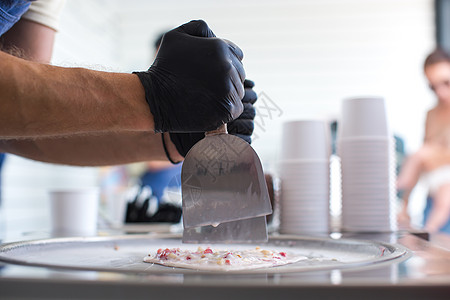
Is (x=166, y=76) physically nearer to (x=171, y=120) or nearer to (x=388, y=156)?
(x=171, y=120)

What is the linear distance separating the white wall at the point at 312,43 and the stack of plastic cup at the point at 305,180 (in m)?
4.43

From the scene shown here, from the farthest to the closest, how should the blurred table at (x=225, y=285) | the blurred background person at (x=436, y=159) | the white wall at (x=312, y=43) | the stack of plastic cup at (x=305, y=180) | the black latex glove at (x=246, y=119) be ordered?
the white wall at (x=312, y=43), the blurred background person at (x=436, y=159), the stack of plastic cup at (x=305, y=180), the black latex glove at (x=246, y=119), the blurred table at (x=225, y=285)

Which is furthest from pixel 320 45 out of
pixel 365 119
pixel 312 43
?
pixel 365 119

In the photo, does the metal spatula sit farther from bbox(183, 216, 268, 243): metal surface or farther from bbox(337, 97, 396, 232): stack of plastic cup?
bbox(337, 97, 396, 232): stack of plastic cup

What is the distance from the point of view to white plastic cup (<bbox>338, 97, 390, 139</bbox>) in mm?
1417

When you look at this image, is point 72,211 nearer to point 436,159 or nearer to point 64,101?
point 64,101

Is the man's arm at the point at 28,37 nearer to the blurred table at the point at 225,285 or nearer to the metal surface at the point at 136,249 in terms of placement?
the metal surface at the point at 136,249

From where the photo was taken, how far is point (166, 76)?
80 cm

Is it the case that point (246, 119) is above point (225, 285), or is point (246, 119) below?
above

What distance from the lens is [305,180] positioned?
1393 millimetres

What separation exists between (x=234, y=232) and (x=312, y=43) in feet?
18.9

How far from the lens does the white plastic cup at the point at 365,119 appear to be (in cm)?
142

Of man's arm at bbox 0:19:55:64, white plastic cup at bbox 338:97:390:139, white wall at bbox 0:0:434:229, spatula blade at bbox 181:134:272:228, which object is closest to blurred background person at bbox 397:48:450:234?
white wall at bbox 0:0:434:229

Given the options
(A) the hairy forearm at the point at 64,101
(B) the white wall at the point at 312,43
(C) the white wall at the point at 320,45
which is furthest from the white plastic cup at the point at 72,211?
(C) the white wall at the point at 320,45
